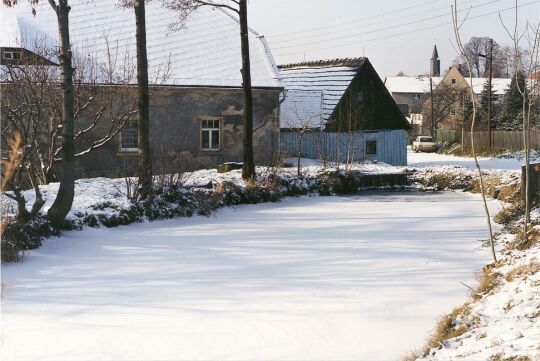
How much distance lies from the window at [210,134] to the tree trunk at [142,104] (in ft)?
24.0

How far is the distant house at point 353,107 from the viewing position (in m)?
26.5

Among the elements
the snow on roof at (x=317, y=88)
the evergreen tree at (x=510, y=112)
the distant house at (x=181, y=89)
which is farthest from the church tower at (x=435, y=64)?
the distant house at (x=181, y=89)

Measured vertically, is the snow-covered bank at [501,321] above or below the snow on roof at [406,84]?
below

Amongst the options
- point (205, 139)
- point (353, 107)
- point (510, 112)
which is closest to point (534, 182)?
point (205, 139)

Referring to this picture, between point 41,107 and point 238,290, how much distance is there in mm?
7572

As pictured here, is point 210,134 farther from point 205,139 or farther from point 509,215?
point 509,215

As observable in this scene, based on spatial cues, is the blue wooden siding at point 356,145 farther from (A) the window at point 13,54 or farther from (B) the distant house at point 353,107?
(A) the window at point 13,54

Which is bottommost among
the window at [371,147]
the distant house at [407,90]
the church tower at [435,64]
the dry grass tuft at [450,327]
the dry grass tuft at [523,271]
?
the dry grass tuft at [450,327]

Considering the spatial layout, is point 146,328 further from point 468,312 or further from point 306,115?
point 306,115

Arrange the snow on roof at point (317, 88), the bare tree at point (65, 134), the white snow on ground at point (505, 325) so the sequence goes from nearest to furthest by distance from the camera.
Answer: the white snow on ground at point (505, 325), the bare tree at point (65, 134), the snow on roof at point (317, 88)

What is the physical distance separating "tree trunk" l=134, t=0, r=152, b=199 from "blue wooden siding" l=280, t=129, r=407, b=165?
1069 centimetres

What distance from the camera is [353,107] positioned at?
27047 millimetres

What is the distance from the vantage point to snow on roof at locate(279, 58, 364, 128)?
26.8 meters

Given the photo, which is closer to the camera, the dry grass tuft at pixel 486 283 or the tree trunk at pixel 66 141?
the dry grass tuft at pixel 486 283
